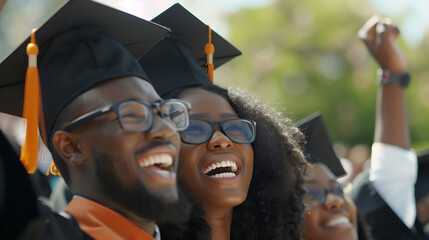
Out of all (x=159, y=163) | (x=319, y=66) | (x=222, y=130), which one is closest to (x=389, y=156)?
(x=222, y=130)

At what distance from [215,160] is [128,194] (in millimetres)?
651

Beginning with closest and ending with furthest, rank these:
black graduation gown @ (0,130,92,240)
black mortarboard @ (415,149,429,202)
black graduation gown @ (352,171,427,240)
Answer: black graduation gown @ (0,130,92,240)
black graduation gown @ (352,171,427,240)
black mortarboard @ (415,149,429,202)

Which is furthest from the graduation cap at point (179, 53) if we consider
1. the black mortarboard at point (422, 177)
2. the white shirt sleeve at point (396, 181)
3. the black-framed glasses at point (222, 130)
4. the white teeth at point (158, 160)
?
the black mortarboard at point (422, 177)

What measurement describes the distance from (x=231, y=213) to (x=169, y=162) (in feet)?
2.72

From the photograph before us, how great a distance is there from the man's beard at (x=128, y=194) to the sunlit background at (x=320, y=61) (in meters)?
17.7

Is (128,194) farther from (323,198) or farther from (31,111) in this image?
(323,198)

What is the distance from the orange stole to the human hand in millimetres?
2920

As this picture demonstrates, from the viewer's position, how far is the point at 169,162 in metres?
2.44

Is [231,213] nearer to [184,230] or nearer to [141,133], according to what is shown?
[184,230]

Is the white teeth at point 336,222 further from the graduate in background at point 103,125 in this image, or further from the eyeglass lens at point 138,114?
the eyeglass lens at point 138,114

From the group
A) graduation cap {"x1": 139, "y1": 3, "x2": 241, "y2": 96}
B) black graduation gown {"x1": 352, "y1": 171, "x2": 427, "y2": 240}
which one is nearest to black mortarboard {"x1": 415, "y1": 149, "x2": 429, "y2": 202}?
black graduation gown {"x1": 352, "y1": 171, "x2": 427, "y2": 240}

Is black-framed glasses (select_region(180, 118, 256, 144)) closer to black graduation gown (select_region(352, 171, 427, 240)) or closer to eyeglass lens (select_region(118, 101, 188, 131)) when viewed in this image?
eyeglass lens (select_region(118, 101, 188, 131))

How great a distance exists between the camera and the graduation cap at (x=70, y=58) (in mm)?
2434

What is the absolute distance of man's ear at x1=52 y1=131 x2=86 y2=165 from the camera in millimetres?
2367
